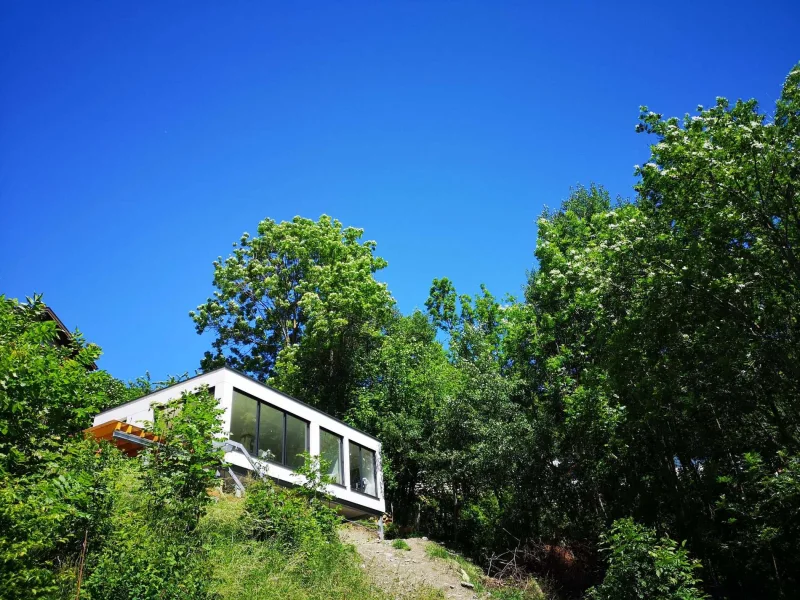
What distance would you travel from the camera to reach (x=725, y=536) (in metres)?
15.6

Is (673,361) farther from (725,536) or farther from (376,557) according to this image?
(376,557)

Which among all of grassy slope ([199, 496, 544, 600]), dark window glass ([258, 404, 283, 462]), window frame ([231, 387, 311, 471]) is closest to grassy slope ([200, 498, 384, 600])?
grassy slope ([199, 496, 544, 600])

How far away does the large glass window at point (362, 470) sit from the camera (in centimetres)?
1947

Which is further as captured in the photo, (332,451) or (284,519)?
(332,451)

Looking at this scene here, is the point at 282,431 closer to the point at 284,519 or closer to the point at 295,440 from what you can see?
the point at 295,440

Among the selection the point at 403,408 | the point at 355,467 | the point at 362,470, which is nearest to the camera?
the point at 355,467

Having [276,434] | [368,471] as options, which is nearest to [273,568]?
[276,434]

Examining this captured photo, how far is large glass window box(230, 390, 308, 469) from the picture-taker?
52.5ft

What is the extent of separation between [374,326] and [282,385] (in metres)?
5.58

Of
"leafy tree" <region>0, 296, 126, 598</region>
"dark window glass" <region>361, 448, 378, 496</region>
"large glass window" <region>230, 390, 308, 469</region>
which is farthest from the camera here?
"dark window glass" <region>361, 448, 378, 496</region>

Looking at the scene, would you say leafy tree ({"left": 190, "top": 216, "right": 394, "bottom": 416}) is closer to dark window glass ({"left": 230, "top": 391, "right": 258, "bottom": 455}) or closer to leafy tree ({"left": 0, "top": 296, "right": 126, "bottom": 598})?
dark window glass ({"left": 230, "top": 391, "right": 258, "bottom": 455})

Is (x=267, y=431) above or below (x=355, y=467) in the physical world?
above

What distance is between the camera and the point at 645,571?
9.54 m

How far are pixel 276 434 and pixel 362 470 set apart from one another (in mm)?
4382
